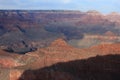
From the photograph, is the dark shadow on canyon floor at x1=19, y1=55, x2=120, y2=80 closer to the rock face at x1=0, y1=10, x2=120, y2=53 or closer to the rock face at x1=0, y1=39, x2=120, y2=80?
the rock face at x1=0, y1=39, x2=120, y2=80

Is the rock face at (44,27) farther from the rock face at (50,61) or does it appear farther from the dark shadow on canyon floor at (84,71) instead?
the dark shadow on canyon floor at (84,71)

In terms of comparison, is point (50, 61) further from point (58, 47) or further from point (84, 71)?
point (84, 71)

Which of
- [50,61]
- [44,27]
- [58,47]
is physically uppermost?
[50,61]

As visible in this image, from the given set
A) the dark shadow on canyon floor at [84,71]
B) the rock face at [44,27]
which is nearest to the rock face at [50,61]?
the dark shadow on canyon floor at [84,71]

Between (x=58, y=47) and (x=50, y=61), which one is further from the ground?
(x=50, y=61)

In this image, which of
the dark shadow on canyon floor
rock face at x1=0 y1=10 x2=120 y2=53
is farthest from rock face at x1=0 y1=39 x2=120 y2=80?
rock face at x1=0 y1=10 x2=120 y2=53

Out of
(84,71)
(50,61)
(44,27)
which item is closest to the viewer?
(84,71)

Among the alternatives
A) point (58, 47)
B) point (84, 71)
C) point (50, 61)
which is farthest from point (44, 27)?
point (84, 71)

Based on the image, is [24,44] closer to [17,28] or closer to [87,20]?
[17,28]

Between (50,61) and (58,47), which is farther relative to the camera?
(58,47)
